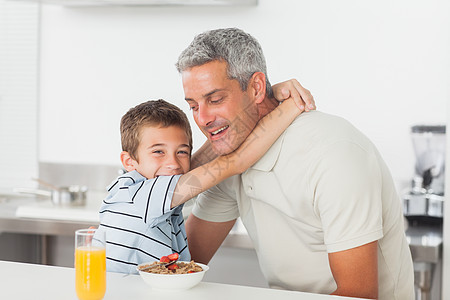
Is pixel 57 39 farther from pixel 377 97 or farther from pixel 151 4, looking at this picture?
pixel 377 97

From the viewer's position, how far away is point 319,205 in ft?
4.85

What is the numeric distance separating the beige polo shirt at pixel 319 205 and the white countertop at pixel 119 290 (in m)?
0.22

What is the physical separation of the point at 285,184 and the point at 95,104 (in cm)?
214

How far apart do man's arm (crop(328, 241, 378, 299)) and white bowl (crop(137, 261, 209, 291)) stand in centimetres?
34

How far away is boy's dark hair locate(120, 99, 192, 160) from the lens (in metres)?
1.78

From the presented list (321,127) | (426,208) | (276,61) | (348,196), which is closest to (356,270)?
(348,196)

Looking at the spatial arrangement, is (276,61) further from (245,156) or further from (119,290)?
(119,290)

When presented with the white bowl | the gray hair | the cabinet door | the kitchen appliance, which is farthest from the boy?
the cabinet door

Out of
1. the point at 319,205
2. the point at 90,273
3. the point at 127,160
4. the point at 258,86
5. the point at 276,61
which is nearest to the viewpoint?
the point at 90,273

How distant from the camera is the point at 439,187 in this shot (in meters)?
2.89

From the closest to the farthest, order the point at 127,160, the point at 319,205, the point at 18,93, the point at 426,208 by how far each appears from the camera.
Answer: the point at 319,205 → the point at 127,160 → the point at 426,208 → the point at 18,93

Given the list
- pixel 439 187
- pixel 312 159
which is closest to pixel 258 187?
pixel 312 159

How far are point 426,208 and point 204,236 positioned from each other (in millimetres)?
1318

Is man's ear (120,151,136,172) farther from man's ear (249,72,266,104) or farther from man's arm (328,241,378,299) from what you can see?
man's arm (328,241,378,299)
